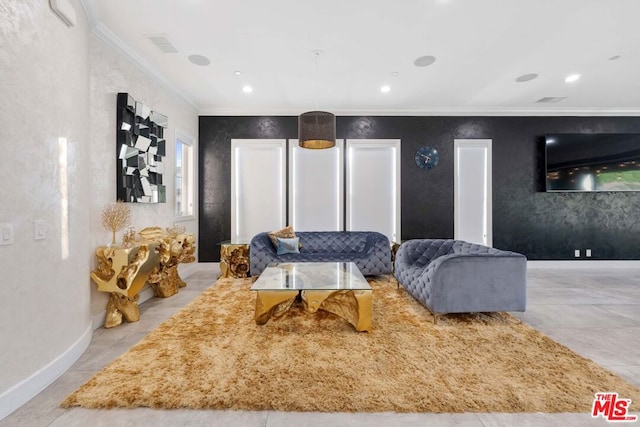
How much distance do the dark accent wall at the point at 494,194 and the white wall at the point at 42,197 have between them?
107 inches

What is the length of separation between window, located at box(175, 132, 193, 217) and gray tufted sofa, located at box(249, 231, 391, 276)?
5.22 ft

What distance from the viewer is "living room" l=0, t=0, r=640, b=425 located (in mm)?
1794

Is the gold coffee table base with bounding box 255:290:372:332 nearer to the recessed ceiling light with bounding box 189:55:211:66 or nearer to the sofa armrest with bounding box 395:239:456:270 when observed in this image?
the sofa armrest with bounding box 395:239:456:270

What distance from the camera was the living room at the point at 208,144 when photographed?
1.79m

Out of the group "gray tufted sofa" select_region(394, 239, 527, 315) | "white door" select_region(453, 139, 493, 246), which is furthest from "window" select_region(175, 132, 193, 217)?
"white door" select_region(453, 139, 493, 246)

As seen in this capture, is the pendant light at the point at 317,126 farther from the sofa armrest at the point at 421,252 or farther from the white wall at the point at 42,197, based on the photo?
the white wall at the point at 42,197

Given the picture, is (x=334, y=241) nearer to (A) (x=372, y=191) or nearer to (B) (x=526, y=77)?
(A) (x=372, y=191)

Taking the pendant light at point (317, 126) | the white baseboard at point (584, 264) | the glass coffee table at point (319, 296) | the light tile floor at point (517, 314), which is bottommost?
the light tile floor at point (517, 314)

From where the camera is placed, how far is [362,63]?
3.69 m

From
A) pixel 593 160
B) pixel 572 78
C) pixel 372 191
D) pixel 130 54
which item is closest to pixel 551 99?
pixel 572 78

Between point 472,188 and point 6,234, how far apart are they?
6252 mm

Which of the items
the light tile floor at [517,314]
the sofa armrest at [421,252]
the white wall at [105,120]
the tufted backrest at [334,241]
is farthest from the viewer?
the tufted backrest at [334,241]

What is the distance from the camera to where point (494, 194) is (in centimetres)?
552

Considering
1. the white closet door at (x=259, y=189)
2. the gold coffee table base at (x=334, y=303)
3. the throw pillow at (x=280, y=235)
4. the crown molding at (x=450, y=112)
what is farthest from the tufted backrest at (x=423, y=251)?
the crown molding at (x=450, y=112)
